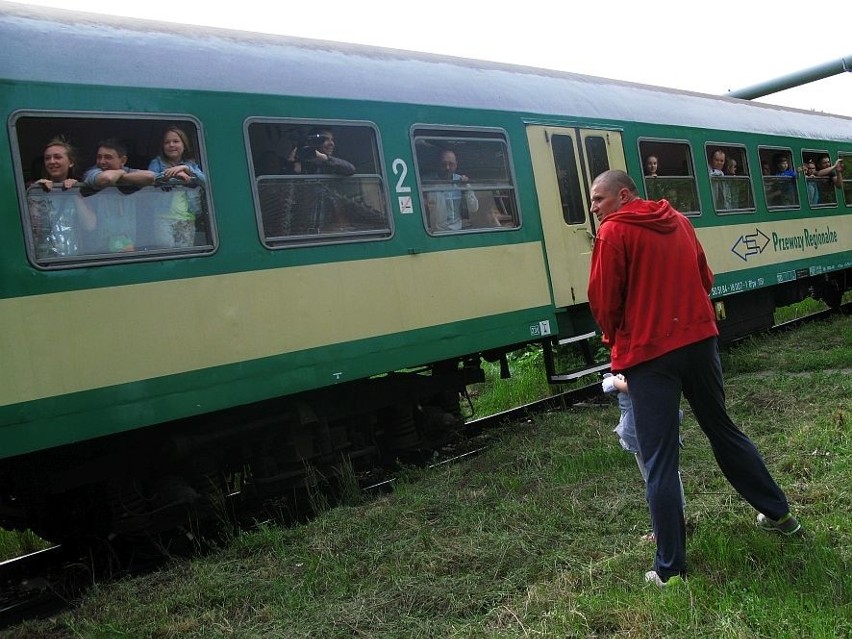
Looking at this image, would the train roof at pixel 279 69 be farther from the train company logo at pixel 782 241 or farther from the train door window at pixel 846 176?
the train door window at pixel 846 176

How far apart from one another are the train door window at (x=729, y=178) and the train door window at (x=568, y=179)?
2666 mm

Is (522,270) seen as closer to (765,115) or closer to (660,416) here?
(660,416)

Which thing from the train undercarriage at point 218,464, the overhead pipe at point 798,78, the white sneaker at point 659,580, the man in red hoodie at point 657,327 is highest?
the overhead pipe at point 798,78

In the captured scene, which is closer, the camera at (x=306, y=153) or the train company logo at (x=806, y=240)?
the camera at (x=306, y=153)

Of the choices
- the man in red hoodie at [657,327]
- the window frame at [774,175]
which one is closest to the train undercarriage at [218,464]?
the man in red hoodie at [657,327]

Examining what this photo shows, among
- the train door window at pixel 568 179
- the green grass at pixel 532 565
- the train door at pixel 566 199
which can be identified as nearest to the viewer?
the green grass at pixel 532 565

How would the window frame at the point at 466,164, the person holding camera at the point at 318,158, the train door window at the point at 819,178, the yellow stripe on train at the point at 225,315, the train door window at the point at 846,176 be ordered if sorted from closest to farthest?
the yellow stripe on train at the point at 225,315 < the person holding camera at the point at 318,158 < the window frame at the point at 466,164 < the train door window at the point at 819,178 < the train door window at the point at 846,176

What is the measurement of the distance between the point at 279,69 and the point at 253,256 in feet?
4.68

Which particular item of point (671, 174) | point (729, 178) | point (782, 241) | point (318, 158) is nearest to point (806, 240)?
point (782, 241)

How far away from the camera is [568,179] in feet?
26.4

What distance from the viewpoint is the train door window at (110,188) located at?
4.67 metres

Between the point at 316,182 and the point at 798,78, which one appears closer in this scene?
the point at 316,182

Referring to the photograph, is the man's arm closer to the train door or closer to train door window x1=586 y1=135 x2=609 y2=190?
the train door

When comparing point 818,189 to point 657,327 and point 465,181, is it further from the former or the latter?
point 657,327
